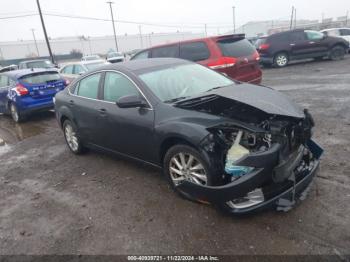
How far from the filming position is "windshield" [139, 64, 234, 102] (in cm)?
409

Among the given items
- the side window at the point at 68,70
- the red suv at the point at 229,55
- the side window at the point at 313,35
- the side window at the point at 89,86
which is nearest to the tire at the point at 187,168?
the side window at the point at 89,86

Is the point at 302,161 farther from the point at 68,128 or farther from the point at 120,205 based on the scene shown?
the point at 68,128

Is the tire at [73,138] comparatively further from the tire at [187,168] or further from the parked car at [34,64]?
the parked car at [34,64]

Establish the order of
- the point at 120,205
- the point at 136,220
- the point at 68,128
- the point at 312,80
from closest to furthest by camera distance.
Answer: the point at 136,220 < the point at 120,205 < the point at 68,128 < the point at 312,80

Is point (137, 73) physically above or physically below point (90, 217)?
above

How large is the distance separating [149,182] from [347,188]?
8.21ft

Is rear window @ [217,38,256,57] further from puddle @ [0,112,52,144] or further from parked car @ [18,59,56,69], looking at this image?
parked car @ [18,59,56,69]

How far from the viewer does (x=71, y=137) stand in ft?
19.2

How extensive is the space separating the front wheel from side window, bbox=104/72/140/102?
13683 mm

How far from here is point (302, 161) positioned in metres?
3.44

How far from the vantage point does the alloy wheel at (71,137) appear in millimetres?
5697

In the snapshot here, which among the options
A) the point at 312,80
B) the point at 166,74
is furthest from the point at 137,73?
the point at 312,80

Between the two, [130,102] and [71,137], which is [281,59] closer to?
[71,137]

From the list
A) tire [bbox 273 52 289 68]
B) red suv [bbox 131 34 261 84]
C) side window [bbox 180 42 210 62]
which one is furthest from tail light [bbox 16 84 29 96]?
tire [bbox 273 52 289 68]
